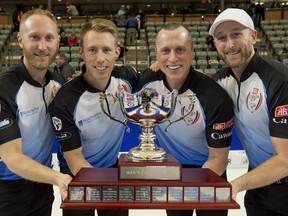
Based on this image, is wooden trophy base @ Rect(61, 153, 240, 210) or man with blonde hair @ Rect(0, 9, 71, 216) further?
man with blonde hair @ Rect(0, 9, 71, 216)

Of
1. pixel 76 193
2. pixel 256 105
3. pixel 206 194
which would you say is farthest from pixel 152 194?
pixel 256 105

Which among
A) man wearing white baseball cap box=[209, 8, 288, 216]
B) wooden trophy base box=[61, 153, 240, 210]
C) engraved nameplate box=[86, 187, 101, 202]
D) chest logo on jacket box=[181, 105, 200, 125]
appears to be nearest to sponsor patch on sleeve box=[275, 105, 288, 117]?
man wearing white baseball cap box=[209, 8, 288, 216]

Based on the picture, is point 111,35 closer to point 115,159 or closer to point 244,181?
point 115,159

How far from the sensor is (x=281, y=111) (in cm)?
221

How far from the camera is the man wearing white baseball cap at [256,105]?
2.14 m

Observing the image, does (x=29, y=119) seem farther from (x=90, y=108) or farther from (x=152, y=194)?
(x=152, y=194)

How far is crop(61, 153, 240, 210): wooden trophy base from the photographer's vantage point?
1861 millimetres

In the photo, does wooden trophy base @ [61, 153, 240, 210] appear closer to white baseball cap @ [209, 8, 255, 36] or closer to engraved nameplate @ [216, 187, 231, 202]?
engraved nameplate @ [216, 187, 231, 202]

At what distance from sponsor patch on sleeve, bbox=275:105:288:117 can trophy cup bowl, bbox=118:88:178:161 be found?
609 millimetres

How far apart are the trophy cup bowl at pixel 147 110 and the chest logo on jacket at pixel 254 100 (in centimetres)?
54

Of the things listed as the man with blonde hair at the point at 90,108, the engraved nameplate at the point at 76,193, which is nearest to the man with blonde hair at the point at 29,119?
the man with blonde hair at the point at 90,108

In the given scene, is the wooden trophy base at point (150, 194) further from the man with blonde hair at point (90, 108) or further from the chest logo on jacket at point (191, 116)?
the chest logo on jacket at point (191, 116)

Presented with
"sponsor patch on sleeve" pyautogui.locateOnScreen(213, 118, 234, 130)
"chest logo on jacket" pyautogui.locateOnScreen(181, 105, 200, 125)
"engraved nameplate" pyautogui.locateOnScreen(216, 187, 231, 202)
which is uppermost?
"chest logo on jacket" pyautogui.locateOnScreen(181, 105, 200, 125)

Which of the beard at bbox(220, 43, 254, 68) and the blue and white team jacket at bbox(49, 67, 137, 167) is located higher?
the beard at bbox(220, 43, 254, 68)
